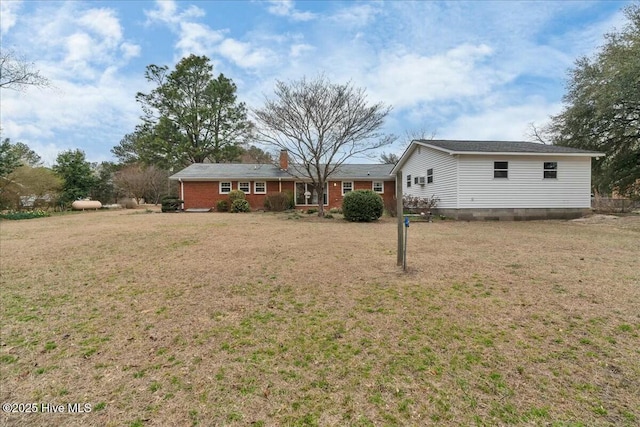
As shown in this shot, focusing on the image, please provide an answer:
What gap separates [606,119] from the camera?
18.4 m

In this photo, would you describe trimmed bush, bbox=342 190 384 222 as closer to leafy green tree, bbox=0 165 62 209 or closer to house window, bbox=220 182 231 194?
house window, bbox=220 182 231 194

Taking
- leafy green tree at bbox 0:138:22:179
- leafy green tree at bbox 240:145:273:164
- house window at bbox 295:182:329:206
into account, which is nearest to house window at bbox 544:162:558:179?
house window at bbox 295:182:329:206

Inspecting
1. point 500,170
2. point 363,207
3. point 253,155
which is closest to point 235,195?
point 363,207

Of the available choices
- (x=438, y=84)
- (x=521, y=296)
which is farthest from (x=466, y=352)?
(x=438, y=84)

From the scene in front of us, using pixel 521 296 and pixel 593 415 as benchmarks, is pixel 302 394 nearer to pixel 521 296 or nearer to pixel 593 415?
pixel 593 415

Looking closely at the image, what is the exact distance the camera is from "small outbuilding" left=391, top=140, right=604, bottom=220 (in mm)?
14109

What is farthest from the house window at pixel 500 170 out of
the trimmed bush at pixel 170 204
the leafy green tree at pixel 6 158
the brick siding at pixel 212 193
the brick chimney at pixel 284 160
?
the leafy green tree at pixel 6 158

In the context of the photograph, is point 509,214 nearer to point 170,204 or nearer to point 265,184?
point 265,184

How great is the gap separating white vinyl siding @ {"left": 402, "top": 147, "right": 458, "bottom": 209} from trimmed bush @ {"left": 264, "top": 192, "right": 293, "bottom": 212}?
26.7ft

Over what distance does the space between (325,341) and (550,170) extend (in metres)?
16.0

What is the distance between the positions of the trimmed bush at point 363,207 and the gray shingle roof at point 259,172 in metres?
8.13

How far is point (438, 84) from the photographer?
51.0ft

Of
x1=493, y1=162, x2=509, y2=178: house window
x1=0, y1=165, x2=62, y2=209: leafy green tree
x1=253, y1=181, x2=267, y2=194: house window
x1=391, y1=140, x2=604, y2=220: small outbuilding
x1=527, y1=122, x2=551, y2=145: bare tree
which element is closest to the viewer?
x1=391, y1=140, x2=604, y2=220: small outbuilding

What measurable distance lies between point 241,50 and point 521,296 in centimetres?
1373
